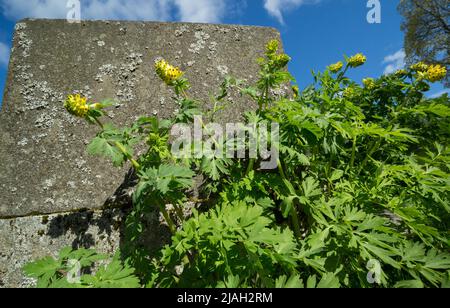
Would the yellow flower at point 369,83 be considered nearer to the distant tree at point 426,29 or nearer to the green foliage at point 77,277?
the green foliage at point 77,277

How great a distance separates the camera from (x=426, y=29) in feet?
53.8

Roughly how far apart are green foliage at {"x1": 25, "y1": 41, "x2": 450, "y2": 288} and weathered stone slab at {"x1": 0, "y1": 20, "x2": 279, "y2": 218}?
1.69 ft

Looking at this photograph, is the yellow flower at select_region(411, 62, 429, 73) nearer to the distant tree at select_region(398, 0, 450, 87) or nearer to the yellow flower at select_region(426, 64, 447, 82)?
the yellow flower at select_region(426, 64, 447, 82)

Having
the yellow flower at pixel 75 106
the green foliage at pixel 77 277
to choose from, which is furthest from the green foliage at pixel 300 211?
the yellow flower at pixel 75 106

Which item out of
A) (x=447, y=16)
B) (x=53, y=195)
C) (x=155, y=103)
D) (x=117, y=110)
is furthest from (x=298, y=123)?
(x=447, y=16)

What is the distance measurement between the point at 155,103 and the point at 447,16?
19852 mm

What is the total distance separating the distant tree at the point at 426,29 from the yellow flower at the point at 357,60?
1716cm

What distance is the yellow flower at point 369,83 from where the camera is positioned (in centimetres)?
243

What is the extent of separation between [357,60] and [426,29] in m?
18.5

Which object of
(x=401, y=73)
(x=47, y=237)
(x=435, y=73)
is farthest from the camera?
(x=401, y=73)

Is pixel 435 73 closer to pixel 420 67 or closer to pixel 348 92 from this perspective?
pixel 420 67

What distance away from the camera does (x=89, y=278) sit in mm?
1207

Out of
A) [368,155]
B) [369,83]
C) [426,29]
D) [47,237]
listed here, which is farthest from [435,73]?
[426,29]

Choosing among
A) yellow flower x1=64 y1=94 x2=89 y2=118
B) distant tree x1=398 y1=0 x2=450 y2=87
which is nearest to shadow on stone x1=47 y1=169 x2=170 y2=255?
yellow flower x1=64 y1=94 x2=89 y2=118
